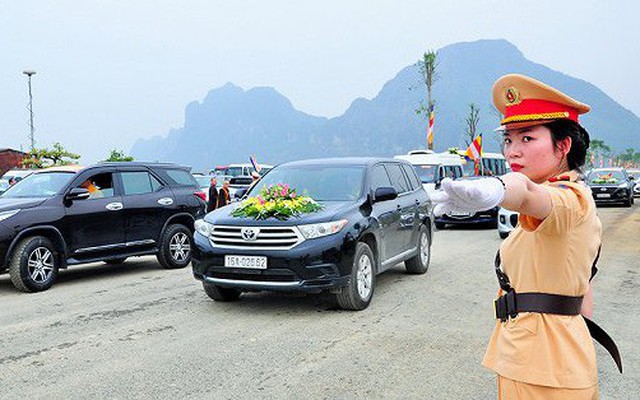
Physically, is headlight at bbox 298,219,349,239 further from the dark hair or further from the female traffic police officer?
the dark hair

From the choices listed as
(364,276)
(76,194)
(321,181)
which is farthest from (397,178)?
(76,194)

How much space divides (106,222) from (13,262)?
5.10 feet

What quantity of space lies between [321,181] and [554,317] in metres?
5.76

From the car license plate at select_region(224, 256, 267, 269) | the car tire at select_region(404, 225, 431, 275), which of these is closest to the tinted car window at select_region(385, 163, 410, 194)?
the car tire at select_region(404, 225, 431, 275)

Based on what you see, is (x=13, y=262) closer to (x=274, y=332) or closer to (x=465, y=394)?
(x=274, y=332)

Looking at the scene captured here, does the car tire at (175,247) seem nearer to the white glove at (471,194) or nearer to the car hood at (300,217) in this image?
the car hood at (300,217)

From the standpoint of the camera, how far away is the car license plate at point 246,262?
20.7 feet

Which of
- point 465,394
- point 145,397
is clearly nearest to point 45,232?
point 145,397

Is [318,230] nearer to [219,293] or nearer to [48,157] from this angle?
[219,293]

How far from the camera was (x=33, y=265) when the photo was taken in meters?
8.14

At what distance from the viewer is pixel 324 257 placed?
6270mm

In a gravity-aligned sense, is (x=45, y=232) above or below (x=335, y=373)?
above

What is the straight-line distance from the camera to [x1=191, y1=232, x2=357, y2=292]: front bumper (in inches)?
246

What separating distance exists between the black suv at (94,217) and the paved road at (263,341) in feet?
1.65
